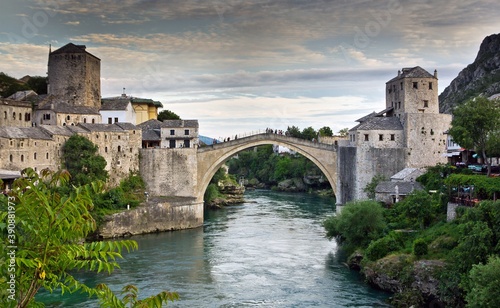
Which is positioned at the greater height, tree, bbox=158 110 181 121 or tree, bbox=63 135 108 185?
tree, bbox=158 110 181 121

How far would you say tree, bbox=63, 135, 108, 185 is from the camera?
145 ft

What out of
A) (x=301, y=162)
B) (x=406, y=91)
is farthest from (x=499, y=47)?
(x=406, y=91)

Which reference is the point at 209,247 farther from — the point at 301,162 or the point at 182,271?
the point at 301,162

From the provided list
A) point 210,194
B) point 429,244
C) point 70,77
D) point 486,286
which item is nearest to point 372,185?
point 429,244

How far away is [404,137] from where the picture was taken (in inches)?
1831

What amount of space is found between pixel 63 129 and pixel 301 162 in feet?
144

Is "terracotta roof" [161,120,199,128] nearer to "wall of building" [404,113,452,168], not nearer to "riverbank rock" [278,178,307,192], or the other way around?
"wall of building" [404,113,452,168]

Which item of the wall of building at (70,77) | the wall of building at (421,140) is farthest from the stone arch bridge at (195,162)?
the wall of building at (70,77)

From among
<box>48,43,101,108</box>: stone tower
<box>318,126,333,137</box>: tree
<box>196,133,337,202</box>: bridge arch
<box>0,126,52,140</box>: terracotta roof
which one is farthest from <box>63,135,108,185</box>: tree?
<box>318,126,333,137</box>: tree

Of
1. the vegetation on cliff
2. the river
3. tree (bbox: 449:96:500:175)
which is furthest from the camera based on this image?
tree (bbox: 449:96:500:175)

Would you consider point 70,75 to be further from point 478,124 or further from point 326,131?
point 326,131

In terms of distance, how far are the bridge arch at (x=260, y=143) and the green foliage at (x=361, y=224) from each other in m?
15.9

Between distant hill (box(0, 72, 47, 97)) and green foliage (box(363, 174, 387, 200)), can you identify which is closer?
green foliage (box(363, 174, 387, 200))

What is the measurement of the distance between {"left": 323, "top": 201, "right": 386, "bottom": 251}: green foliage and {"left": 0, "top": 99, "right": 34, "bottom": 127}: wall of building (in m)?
27.5
